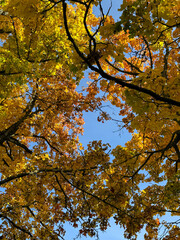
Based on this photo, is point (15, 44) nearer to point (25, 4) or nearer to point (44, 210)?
point (25, 4)

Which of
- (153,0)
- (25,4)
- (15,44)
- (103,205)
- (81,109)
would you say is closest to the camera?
(153,0)

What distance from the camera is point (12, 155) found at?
992 centimetres

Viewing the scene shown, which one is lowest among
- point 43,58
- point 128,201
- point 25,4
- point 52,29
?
point 128,201

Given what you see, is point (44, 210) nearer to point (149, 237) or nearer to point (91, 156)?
point (91, 156)

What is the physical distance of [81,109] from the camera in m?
9.74

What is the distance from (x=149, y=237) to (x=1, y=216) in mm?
5010

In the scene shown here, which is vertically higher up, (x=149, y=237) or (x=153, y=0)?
(x=153, y=0)

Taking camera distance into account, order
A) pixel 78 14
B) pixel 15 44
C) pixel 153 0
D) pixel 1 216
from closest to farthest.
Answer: pixel 153 0 < pixel 15 44 < pixel 1 216 < pixel 78 14

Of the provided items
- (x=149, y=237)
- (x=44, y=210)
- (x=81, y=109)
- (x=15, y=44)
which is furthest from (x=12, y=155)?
(x=149, y=237)

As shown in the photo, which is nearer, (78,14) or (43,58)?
(43,58)

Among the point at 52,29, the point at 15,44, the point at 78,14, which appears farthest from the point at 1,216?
the point at 78,14

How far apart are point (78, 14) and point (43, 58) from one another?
2997 millimetres

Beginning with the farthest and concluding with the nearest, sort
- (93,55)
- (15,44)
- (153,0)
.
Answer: (15,44) → (153,0) → (93,55)

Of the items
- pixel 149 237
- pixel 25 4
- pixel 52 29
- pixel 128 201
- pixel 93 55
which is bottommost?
pixel 149 237
